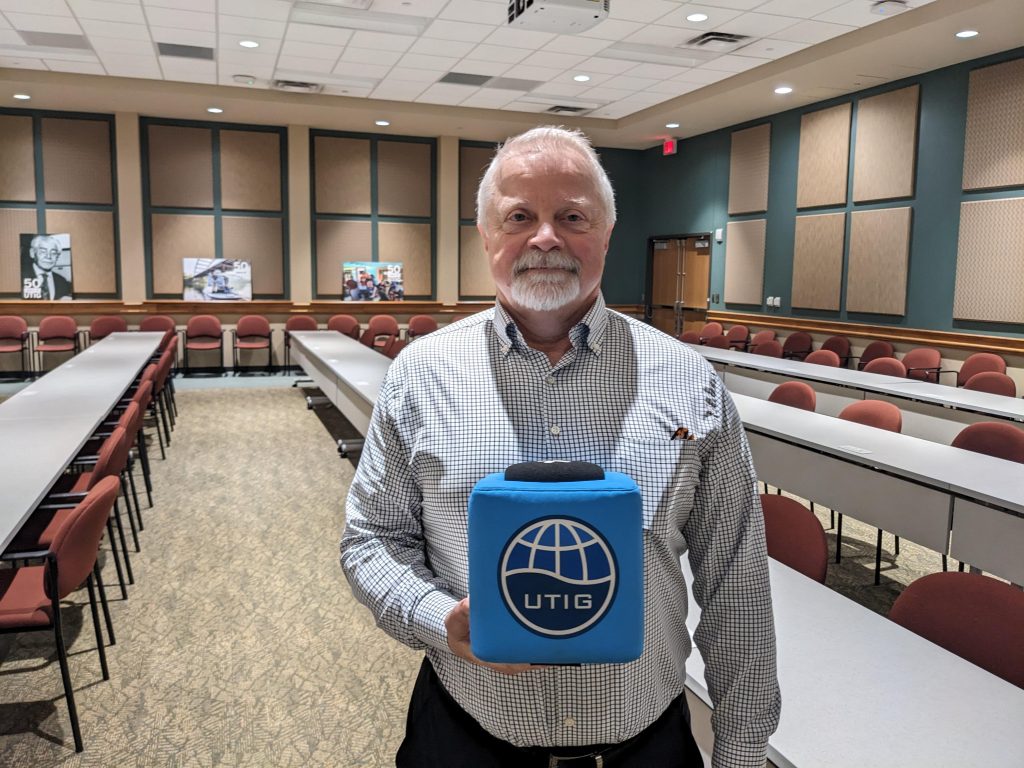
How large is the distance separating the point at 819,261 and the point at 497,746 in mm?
10258

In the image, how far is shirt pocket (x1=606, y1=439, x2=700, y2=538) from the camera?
4.30 feet

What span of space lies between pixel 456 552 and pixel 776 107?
10.9 meters

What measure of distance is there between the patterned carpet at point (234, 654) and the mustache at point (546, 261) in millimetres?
2138

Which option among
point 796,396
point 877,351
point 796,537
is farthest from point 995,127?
point 796,537

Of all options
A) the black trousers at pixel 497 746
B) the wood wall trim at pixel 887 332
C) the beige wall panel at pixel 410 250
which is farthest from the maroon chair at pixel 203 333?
the black trousers at pixel 497 746

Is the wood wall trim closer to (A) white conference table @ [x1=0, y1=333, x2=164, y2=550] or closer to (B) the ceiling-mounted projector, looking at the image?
(B) the ceiling-mounted projector

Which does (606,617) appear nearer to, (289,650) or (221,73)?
(289,650)

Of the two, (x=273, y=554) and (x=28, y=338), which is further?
(x=28, y=338)

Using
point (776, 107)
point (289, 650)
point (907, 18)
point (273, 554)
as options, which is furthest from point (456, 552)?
point (776, 107)

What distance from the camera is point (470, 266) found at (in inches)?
551

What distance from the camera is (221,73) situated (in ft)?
32.3

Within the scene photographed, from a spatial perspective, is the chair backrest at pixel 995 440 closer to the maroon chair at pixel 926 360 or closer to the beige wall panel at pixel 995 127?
the maroon chair at pixel 926 360

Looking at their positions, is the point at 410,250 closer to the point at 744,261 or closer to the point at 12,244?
the point at 744,261

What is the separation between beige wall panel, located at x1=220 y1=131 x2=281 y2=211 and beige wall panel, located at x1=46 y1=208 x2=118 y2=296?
1760 mm
